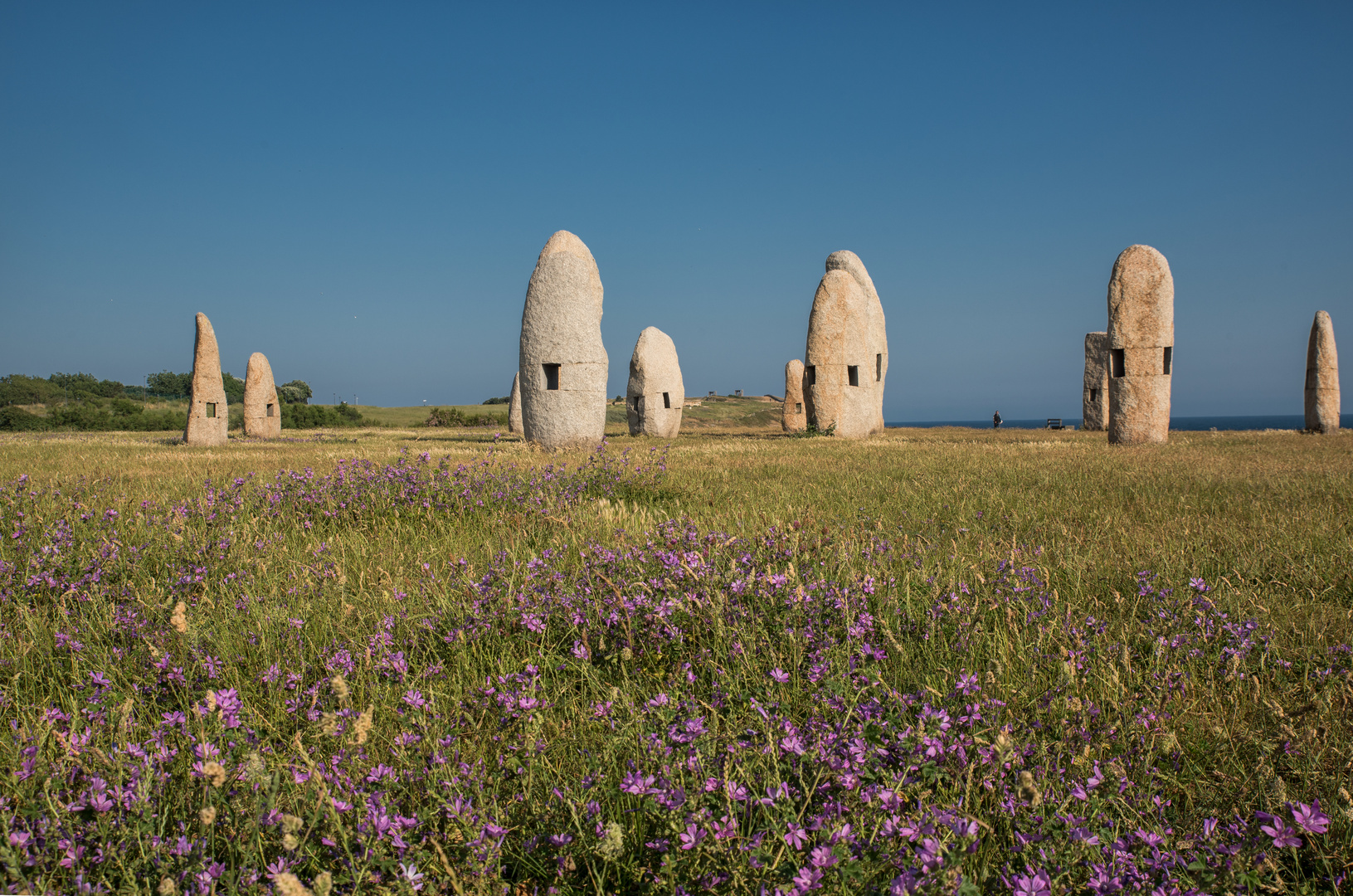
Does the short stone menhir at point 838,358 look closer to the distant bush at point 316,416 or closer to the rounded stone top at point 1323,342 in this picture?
the rounded stone top at point 1323,342

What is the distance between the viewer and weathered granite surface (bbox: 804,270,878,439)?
63.9 feet

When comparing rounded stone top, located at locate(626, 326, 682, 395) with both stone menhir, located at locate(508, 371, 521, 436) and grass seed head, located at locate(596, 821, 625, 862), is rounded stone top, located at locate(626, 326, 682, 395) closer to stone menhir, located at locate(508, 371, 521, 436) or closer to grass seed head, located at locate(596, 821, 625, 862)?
stone menhir, located at locate(508, 371, 521, 436)

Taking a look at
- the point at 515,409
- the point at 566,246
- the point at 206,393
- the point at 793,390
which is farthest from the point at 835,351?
the point at 206,393

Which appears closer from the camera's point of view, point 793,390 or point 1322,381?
point 1322,381

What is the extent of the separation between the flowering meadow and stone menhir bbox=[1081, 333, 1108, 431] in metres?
27.1

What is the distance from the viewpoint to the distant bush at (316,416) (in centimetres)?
3850

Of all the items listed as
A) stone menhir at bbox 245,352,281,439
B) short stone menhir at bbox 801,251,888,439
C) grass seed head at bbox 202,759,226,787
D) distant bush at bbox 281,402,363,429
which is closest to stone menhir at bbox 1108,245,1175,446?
short stone menhir at bbox 801,251,888,439

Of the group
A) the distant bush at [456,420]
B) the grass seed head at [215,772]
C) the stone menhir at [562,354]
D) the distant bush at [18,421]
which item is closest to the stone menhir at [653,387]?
the stone menhir at [562,354]

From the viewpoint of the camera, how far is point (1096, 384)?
89.2 feet

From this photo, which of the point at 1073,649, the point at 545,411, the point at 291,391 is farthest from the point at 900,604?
the point at 291,391

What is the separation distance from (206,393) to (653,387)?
13213 mm

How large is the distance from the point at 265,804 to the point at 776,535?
2569mm

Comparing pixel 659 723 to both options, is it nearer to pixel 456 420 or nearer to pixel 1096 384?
pixel 1096 384

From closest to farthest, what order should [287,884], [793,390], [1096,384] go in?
[287,884] → [1096,384] → [793,390]
